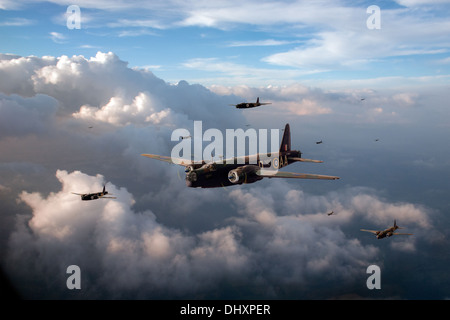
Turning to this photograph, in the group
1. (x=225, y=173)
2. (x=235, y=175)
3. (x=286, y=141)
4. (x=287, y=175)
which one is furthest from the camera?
(x=286, y=141)

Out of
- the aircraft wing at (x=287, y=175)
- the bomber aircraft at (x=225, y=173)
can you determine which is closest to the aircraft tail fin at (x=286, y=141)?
the bomber aircraft at (x=225, y=173)

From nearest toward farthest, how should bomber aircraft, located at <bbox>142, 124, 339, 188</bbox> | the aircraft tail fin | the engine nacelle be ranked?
bomber aircraft, located at <bbox>142, 124, 339, 188</bbox> < the engine nacelle < the aircraft tail fin

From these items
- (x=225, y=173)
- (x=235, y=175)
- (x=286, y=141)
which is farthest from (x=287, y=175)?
(x=286, y=141)

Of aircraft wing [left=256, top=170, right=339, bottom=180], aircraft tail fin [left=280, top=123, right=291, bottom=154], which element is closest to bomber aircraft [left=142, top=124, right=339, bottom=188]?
aircraft wing [left=256, top=170, right=339, bottom=180]

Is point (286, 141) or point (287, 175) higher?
point (286, 141)

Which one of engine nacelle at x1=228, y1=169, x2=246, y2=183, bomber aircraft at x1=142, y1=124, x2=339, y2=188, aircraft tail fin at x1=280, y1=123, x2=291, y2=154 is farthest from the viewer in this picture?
aircraft tail fin at x1=280, y1=123, x2=291, y2=154

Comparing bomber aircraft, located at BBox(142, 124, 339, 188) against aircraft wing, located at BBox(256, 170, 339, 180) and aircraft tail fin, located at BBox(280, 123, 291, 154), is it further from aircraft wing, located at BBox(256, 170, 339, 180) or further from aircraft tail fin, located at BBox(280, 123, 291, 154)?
aircraft tail fin, located at BBox(280, 123, 291, 154)

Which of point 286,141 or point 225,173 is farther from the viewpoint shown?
point 286,141

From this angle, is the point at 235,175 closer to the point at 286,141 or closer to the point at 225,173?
the point at 225,173
